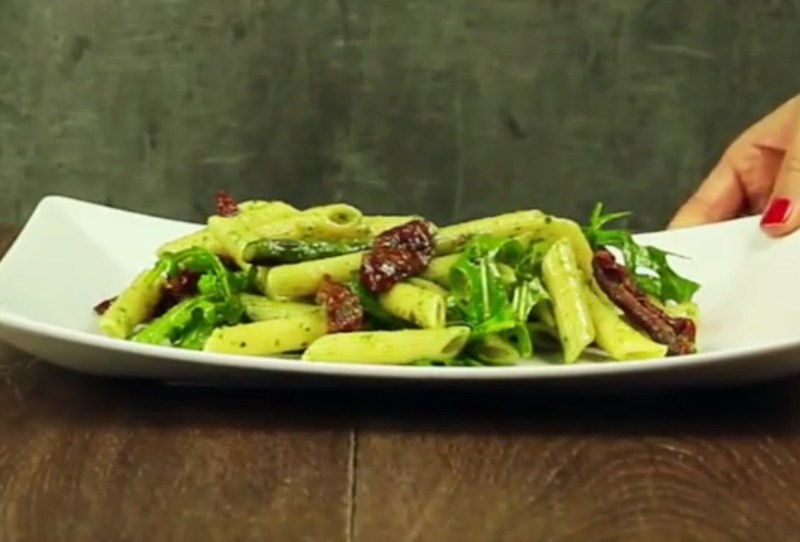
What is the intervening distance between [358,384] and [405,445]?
6cm

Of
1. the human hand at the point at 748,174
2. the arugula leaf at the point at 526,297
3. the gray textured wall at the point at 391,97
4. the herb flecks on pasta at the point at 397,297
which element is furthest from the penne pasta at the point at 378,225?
the gray textured wall at the point at 391,97

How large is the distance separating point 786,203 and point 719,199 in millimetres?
255

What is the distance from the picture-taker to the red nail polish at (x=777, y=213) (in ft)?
3.76

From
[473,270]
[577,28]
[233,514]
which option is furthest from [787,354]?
[577,28]

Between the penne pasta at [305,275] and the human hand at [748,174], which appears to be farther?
the human hand at [748,174]

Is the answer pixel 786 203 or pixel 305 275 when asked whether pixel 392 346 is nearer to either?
pixel 305 275

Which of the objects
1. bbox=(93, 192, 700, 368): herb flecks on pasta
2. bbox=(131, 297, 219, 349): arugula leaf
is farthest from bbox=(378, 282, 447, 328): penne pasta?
bbox=(131, 297, 219, 349): arugula leaf

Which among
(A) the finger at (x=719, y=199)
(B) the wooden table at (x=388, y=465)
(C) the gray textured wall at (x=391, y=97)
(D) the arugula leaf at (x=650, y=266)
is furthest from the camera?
(C) the gray textured wall at (x=391, y=97)

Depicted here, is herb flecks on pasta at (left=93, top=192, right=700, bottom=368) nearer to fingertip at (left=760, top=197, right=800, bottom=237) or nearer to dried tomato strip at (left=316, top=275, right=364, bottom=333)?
dried tomato strip at (left=316, top=275, right=364, bottom=333)

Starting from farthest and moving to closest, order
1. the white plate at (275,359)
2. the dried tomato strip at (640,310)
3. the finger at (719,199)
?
the finger at (719,199), the dried tomato strip at (640,310), the white plate at (275,359)

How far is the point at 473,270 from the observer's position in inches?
37.0

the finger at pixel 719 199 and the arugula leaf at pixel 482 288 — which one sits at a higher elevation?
the arugula leaf at pixel 482 288

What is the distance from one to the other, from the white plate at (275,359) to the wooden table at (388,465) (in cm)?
3

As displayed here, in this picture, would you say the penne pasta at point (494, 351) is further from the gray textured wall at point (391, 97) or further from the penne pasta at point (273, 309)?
the gray textured wall at point (391, 97)
